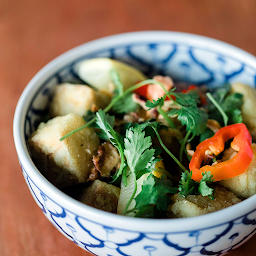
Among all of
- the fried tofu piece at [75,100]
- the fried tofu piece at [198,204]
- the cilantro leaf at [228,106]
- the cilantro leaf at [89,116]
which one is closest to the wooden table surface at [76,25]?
the fried tofu piece at [75,100]

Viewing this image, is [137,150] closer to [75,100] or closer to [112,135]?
[112,135]

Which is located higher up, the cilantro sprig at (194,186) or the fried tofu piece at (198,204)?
the cilantro sprig at (194,186)

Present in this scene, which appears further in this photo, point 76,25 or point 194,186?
point 76,25

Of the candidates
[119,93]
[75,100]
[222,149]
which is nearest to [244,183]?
[222,149]

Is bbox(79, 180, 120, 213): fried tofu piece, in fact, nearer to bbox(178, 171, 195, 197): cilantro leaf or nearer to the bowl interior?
bbox(178, 171, 195, 197): cilantro leaf

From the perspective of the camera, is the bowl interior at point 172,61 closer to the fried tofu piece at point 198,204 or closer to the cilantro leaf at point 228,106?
the cilantro leaf at point 228,106

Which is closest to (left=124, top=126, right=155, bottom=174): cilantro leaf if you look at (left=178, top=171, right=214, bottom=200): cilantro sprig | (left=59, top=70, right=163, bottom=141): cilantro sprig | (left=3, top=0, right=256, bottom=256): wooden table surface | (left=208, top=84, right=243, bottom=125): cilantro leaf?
(left=178, top=171, right=214, bottom=200): cilantro sprig
